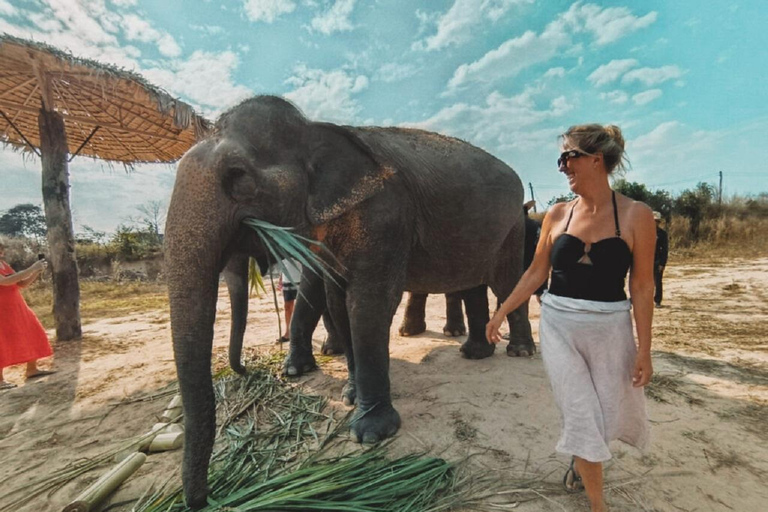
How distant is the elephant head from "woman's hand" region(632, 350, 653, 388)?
1.70m

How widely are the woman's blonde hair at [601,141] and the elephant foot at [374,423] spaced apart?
77.1 inches

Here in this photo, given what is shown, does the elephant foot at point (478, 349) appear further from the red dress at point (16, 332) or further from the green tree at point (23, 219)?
the green tree at point (23, 219)

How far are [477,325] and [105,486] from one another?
3338mm

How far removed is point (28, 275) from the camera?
4.38 meters

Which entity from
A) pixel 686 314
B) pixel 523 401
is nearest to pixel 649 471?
pixel 523 401

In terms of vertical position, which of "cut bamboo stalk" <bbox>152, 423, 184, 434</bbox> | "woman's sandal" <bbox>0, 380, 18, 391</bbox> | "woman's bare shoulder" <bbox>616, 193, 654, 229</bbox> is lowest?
"woman's sandal" <bbox>0, 380, 18, 391</bbox>

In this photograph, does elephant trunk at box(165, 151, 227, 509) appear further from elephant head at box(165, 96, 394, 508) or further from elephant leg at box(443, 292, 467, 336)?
elephant leg at box(443, 292, 467, 336)

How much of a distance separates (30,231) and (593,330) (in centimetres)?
4850

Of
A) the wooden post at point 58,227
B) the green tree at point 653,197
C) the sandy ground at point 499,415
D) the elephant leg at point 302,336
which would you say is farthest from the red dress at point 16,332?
the green tree at point 653,197

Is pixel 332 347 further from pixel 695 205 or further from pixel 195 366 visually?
pixel 695 205

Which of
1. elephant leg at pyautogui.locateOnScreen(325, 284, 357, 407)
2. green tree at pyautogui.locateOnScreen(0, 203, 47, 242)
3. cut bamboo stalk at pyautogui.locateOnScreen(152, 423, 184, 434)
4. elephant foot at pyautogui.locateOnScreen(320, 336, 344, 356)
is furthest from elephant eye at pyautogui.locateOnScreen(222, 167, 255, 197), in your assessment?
green tree at pyautogui.locateOnScreen(0, 203, 47, 242)

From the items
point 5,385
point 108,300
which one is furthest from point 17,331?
point 108,300

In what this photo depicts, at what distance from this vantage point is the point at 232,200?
2.09 metres

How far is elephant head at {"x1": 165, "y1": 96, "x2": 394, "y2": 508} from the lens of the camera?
5.99ft
